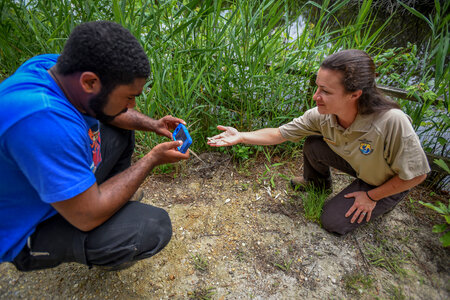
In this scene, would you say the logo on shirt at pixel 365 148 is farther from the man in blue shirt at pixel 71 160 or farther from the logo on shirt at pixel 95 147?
the logo on shirt at pixel 95 147

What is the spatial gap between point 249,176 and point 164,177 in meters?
0.70

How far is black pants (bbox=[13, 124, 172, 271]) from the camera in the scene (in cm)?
115

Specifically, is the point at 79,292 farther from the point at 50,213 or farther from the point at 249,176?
the point at 249,176

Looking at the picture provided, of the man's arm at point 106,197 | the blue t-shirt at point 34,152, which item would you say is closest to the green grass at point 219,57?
the man's arm at point 106,197

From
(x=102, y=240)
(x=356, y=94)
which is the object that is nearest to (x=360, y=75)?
(x=356, y=94)

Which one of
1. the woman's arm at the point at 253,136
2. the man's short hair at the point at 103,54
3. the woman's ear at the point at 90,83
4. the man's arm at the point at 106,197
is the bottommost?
the woman's arm at the point at 253,136

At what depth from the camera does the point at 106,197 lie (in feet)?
3.64

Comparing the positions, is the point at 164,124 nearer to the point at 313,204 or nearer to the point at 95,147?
the point at 95,147

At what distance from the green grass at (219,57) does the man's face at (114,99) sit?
2.39ft

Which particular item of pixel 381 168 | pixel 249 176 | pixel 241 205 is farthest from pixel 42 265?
pixel 381 168

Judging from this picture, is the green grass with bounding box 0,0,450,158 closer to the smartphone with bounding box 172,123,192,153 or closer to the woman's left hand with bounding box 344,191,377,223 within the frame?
the smartphone with bounding box 172,123,192,153

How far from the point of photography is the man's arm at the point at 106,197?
3.27ft

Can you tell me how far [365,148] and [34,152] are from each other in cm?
161

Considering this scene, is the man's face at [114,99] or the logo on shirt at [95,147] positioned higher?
the man's face at [114,99]
